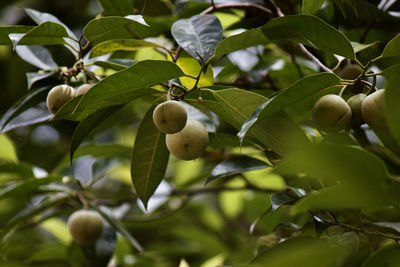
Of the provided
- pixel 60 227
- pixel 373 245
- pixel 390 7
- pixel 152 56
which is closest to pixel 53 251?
pixel 60 227

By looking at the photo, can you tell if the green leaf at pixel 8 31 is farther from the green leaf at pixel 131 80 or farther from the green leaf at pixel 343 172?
the green leaf at pixel 343 172

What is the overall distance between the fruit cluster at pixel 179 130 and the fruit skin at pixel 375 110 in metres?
0.25

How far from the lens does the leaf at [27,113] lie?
0.98 meters

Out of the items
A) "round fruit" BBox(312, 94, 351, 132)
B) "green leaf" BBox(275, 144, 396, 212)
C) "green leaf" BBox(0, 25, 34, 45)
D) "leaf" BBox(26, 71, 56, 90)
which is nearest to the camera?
"green leaf" BBox(275, 144, 396, 212)

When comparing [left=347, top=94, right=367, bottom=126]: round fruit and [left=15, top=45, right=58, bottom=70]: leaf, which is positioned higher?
[left=347, top=94, right=367, bottom=126]: round fruit

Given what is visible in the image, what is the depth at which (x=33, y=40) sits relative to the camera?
2.67 feet

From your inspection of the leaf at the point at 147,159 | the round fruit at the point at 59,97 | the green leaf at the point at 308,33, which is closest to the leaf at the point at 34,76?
the round fruit at the point at 59,97

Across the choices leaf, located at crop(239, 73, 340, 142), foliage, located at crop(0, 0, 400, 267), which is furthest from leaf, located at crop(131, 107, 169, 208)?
leaf, located at crop(239, 73, 340, 142)

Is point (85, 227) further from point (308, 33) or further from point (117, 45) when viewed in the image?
point (308, 33)

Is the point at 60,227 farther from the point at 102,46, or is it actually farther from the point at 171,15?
the point at 102,46

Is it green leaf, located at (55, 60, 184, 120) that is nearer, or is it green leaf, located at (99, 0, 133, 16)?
green leaf, located at (55, 60, 184, 120)

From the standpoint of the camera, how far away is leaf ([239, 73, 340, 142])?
68 cm

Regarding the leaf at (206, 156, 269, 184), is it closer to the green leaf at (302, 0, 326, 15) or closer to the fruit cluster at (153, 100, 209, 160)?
the fruit cluster at (153, 100, 209, 160)

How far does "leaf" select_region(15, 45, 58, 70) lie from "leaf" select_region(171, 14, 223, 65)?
35cm
